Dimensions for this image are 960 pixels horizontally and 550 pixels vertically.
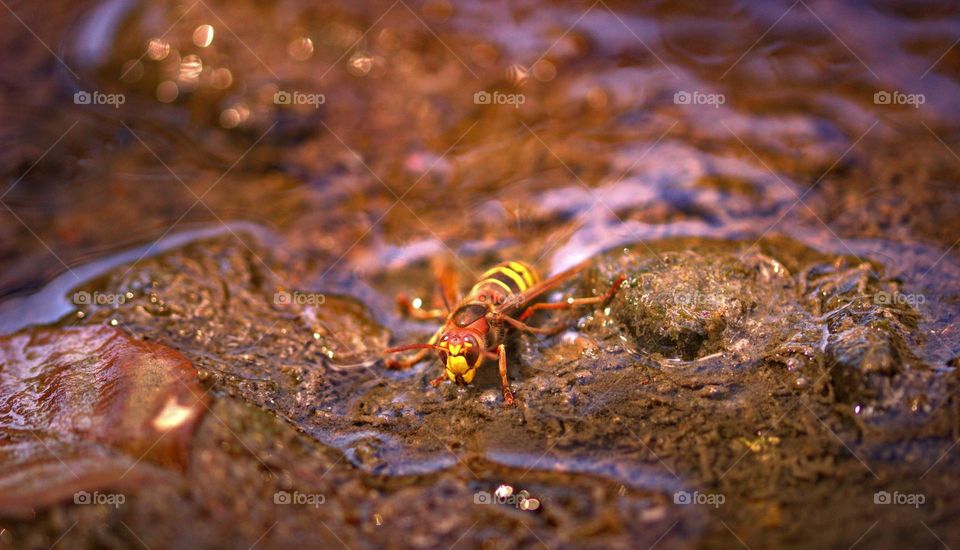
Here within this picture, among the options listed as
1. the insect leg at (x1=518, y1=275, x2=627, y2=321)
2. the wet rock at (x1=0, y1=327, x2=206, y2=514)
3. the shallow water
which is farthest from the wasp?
the wet rock at (x1=0, y1=327, x2=206, y2=514)

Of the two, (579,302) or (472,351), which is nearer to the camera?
(472,351)

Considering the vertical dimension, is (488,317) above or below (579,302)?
below

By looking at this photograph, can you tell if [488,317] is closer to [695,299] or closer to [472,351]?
[472,351]

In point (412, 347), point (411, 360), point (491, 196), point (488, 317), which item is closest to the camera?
point (412, 347)

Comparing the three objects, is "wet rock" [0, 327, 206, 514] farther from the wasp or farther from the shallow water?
the wasp

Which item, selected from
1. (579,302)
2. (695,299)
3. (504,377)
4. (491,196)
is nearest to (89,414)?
(504,377)

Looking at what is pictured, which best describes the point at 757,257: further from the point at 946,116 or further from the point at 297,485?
the point at 297,485

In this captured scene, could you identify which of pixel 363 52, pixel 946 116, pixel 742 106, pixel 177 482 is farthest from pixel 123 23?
pixel 946 116
